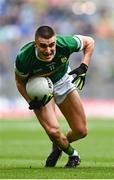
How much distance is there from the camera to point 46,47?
31.8 feet

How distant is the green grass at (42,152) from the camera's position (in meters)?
9.28

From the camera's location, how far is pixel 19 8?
29.1 m

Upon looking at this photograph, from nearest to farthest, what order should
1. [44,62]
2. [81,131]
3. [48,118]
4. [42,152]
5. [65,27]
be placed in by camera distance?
1. [44,62]
2. [48,118]
3. [81,131]
4. [42,152]
5. [65,27]

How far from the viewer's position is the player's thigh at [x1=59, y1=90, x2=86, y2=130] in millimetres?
10516

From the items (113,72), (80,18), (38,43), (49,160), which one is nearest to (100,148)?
(49,160)

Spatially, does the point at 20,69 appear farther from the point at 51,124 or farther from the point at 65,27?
the point at 65,27

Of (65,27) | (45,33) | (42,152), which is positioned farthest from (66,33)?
(45,33)

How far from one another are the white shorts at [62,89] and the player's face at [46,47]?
0.72m

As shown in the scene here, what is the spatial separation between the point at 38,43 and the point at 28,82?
27.4 inches

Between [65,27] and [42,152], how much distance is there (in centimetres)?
1324

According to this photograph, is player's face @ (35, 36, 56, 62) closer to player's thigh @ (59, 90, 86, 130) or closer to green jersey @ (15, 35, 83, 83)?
green jersey @ (15, 35, 83, 83)

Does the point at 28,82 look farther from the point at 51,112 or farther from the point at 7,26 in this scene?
the point at 7,26

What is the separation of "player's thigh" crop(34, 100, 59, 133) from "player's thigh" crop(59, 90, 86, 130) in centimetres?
34

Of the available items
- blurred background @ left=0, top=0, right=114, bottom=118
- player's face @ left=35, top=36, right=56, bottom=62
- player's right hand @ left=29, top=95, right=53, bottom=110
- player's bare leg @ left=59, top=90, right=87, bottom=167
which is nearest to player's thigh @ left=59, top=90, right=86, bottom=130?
player's bare leg @ left=59, top=90, right=87, bottom=167
